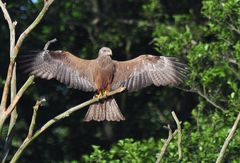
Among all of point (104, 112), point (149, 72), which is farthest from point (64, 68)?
point (149, 72)

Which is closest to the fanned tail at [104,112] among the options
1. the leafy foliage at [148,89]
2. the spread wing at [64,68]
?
the spread wing at [64,68]

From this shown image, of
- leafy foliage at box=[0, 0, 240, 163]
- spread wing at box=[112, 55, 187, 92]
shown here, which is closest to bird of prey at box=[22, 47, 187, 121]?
spread wing at box=[112, 55, 187, 92]

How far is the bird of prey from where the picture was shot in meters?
9.88

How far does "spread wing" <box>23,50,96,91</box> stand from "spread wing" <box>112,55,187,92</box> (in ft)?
0.97

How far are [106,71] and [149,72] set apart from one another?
0.54 meters

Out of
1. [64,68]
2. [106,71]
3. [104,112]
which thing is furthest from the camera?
[64,68]

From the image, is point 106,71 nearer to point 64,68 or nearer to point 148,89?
point 64,68

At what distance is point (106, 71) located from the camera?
9953 millimetres

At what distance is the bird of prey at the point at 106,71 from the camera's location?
9875 mm

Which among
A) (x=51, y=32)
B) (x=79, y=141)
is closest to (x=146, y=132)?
(x=79, y=141)

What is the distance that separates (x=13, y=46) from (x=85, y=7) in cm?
795

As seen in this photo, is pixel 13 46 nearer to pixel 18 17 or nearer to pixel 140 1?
pixel 18 17

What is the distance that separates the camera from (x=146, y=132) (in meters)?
14.9

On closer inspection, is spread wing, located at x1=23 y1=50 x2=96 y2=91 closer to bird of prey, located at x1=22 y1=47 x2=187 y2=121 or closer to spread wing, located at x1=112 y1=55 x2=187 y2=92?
bird of prey, located at x1=22 y1=47 x2=187 y2=121
